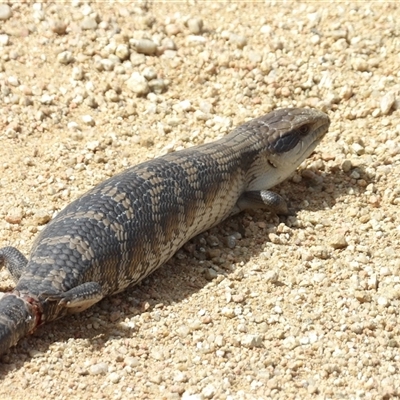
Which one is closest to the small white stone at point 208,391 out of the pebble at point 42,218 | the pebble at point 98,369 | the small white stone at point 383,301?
the pebble at point 98,369

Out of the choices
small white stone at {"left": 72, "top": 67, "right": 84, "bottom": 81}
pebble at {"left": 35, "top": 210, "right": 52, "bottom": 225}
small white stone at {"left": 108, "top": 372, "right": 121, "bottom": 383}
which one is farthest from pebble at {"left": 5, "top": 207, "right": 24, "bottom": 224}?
small white stone at {"left": 72, "top": 67, "right": 84, "bottom": 81}

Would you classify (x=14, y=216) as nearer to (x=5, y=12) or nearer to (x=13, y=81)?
(x=13, y=81)

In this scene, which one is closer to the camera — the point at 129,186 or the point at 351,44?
the point at 129,186

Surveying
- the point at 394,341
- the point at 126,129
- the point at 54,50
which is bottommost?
the point at 394,341

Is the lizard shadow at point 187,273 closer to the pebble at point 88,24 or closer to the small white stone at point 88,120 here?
the small white stone at point 88,120

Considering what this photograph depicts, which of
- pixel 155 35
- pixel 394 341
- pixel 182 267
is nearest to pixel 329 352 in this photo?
pixel 394 341

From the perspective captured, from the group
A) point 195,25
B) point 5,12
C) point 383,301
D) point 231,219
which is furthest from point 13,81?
point 383,301

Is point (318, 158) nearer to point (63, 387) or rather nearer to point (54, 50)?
point (54, 50)

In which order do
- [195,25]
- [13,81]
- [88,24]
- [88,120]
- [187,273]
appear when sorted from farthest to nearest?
[195,25]
[88,24]
[13,81]
[88,120]
[187,273]
